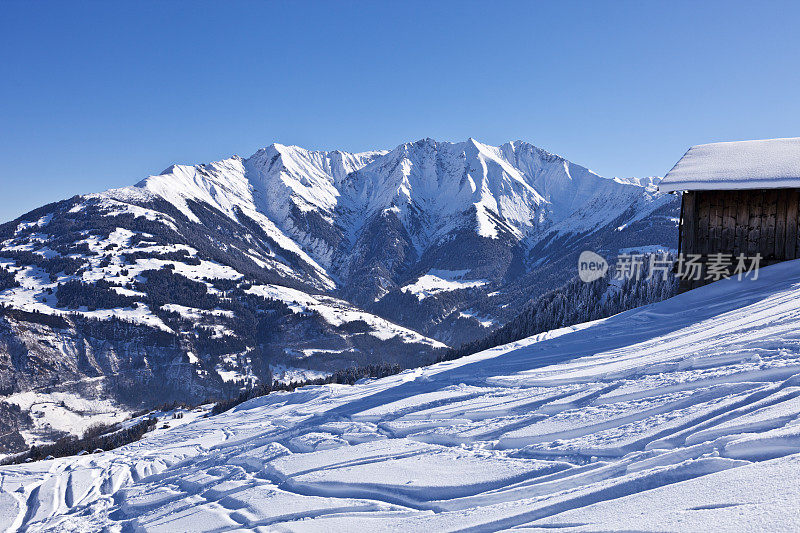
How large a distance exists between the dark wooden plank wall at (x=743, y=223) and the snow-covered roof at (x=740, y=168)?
2.01 feet

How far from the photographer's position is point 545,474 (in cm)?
558

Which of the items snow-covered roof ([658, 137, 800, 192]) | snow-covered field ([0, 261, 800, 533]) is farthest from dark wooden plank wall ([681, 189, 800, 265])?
snow-covered field ([0, 261, 800, 533])

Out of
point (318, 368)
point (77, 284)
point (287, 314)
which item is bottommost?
point (318, 368)

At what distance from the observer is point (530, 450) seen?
6.46 m

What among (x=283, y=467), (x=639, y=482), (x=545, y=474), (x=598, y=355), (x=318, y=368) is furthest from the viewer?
(x=318, y=368)

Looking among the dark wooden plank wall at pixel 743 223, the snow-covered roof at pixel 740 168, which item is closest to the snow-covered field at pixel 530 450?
the dark wooden plank wall at pixel 743 223

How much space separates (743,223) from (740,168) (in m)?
2.18

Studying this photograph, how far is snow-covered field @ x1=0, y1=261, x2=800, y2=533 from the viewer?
169 inches

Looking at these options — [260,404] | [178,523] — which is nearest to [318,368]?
[260,404]

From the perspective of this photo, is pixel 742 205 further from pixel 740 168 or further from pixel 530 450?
pixel 530 450

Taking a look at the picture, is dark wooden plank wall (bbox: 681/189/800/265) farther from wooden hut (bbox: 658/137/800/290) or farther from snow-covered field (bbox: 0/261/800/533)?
snow-covered field (bbox: 0/261/800/533)

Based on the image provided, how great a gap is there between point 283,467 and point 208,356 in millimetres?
171470

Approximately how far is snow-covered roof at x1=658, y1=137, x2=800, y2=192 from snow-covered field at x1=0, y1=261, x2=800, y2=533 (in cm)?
458

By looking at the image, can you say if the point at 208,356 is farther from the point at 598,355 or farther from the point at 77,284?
the point at 598,355
